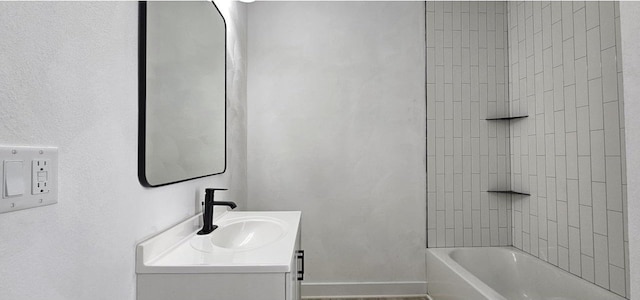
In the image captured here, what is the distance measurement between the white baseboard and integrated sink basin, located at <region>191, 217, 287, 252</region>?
1.27 meters

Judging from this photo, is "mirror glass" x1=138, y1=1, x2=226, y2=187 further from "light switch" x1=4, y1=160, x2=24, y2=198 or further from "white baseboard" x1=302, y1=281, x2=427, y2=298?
"white baseboard" x1=302, y1=281, x2=427, y2=298

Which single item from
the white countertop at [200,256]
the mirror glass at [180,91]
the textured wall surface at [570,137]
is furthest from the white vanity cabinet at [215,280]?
the textured wall surface at [570,137]

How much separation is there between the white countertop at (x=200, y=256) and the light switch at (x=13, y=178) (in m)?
0.50

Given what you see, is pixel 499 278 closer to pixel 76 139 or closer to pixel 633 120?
pixel 633 120

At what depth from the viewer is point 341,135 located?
108 inches

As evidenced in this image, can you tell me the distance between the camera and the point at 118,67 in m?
0.93

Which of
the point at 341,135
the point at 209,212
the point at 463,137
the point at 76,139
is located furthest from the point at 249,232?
the point at 463,137

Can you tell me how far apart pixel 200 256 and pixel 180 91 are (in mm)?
660

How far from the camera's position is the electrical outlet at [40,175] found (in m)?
0.61

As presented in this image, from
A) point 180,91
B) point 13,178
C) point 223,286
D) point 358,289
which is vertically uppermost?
point 180,91

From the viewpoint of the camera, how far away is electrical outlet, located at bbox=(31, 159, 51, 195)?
2.02 ft

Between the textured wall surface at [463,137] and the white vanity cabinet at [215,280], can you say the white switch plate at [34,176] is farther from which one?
the textured wall surface at [463,137]

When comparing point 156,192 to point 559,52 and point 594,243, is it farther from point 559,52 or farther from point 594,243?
point 559,52

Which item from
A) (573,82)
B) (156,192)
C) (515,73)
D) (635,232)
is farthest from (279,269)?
(515,73)
